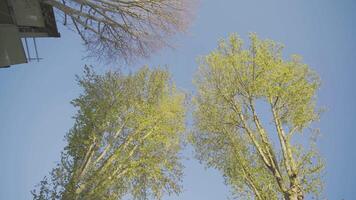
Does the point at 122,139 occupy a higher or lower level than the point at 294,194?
higher

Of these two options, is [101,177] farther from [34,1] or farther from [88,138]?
[34,1]

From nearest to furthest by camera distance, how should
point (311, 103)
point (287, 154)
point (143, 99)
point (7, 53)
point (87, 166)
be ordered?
1. point (287, 154)
2. point (7, 53)
3. point (87, 166)
4. point (311, 103)
5. point (143, 99)

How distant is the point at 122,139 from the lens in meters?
13.6

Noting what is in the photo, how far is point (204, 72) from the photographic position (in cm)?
1421

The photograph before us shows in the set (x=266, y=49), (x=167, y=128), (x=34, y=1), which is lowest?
(x=167, y=128)

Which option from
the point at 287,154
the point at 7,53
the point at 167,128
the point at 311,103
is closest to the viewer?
the point at 287,154

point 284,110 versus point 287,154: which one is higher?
point 284,110

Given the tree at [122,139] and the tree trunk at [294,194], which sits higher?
the tree at [122,139]

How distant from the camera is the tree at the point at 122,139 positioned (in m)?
11.5

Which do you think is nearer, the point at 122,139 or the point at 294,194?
the point at 294,194

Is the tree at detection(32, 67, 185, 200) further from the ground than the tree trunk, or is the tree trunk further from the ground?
the tree at detection(32, 67, 185, 200)

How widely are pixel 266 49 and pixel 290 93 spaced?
7.33 feet

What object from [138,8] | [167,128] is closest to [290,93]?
[167,128]

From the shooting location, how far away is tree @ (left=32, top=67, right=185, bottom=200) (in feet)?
37.7
